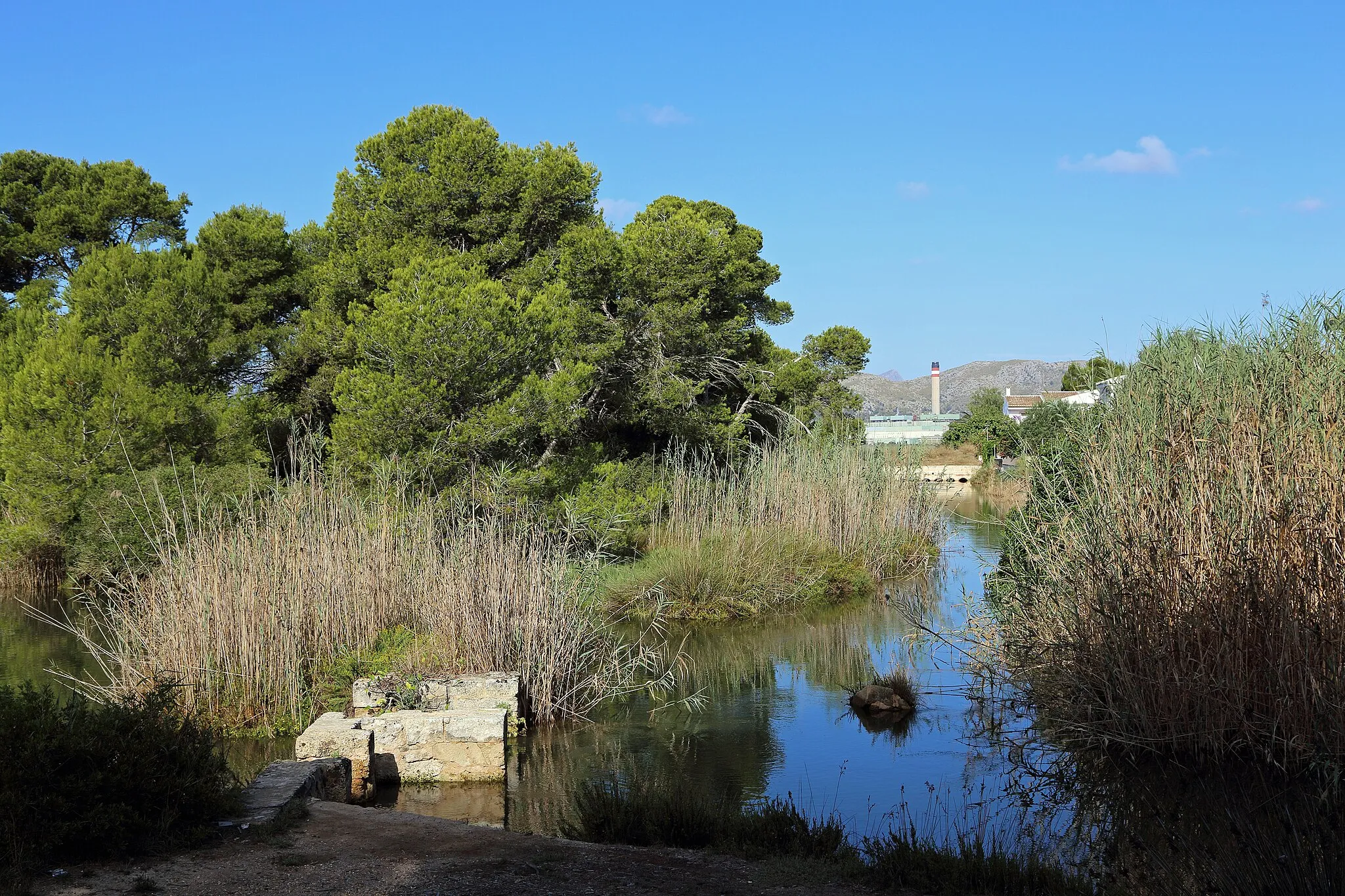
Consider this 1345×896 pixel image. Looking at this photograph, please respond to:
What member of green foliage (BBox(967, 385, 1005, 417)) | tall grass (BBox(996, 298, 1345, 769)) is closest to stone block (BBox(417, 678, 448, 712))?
tall grass (BBox(996, 298, 1345, 769))

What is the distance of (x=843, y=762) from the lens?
7863 millimetres

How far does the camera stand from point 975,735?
8438 millimetres

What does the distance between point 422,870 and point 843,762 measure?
12.4 feet

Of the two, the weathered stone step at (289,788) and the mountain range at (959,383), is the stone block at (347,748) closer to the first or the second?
the weathered stone step at (289,788)

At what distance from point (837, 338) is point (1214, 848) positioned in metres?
19.0

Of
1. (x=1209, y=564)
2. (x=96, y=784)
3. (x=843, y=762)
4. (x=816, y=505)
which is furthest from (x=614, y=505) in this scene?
(x=96, y=784)

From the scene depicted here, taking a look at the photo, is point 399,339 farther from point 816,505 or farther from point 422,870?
point 422,870

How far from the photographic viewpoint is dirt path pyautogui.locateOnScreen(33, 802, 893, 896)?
15.1ft

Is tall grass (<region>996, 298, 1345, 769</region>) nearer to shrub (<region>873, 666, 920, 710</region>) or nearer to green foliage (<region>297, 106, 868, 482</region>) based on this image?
shrub (<region>873, 666, 920, 710</region>)

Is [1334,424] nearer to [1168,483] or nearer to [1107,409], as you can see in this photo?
[1168,483]

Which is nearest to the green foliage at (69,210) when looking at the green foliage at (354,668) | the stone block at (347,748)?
the green foliage at (354,668)

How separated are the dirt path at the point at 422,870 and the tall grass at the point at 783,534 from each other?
7.36 meters

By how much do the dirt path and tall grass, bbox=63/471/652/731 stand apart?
3.07 meters

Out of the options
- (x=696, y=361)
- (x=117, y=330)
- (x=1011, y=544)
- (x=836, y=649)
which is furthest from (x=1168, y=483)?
(x=117, y=330)
